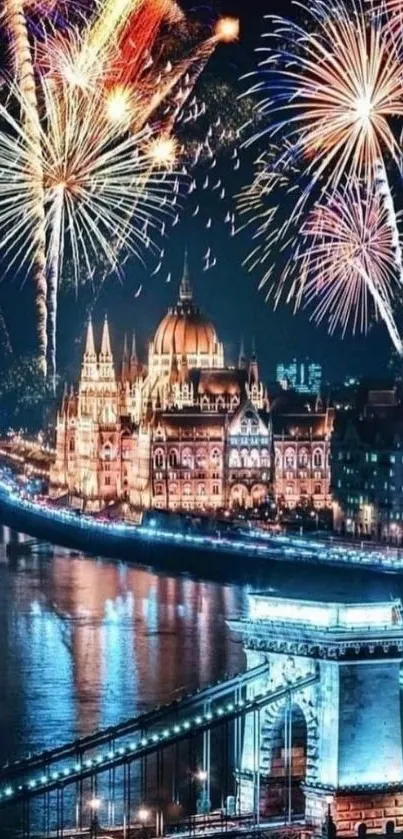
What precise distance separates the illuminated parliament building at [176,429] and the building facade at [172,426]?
0.03 meters

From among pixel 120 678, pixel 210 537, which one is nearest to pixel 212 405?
pixel 210 537

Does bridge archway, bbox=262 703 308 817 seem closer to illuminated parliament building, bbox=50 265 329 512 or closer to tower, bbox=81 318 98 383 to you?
illuminated parliament building, bbox=50 265 329 512

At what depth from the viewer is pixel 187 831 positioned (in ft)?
47.7

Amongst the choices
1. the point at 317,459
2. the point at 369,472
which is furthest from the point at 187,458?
the point at 369,472

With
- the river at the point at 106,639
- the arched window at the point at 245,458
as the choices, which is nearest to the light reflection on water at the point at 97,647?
the river at the point at 106,639

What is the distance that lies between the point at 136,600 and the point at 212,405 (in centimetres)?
2001

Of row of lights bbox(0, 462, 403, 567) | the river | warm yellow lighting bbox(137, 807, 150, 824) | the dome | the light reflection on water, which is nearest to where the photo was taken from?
warm yellow lighting bbox(137, 807, 150, 824)

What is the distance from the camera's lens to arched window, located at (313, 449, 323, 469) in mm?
55469

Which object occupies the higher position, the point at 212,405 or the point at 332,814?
the point at 212,405

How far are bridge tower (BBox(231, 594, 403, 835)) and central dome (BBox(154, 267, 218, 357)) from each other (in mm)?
46563

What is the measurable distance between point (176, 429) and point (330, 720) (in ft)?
137

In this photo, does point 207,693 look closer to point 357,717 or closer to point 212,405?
point 357,717

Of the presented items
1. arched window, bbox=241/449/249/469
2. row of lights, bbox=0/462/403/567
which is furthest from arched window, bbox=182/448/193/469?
row of lights, bbox=0/462/403/567

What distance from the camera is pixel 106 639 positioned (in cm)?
3052
